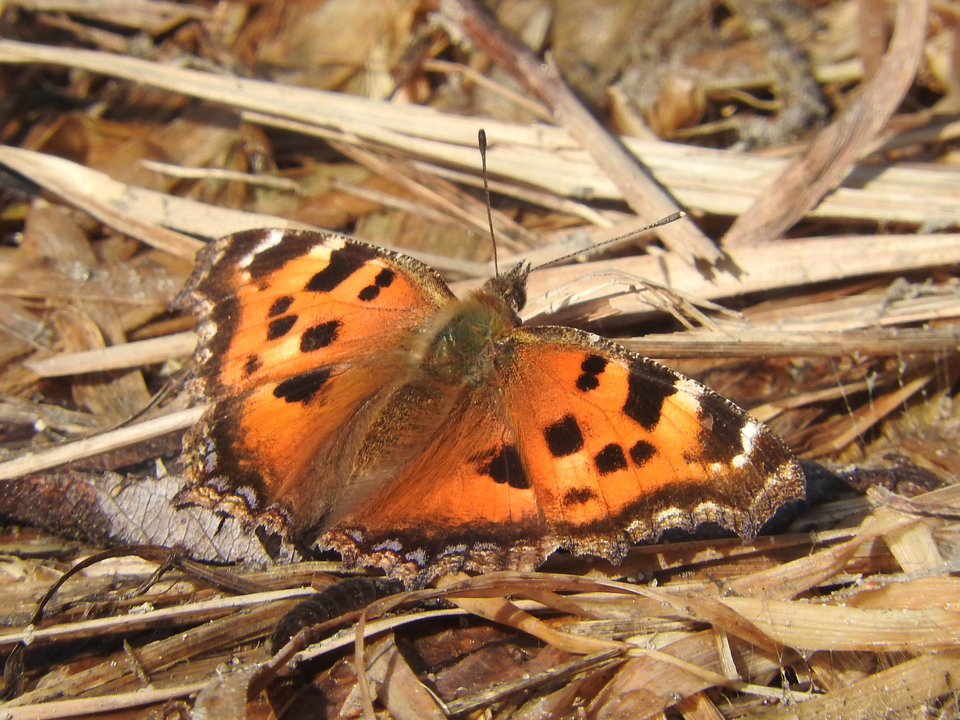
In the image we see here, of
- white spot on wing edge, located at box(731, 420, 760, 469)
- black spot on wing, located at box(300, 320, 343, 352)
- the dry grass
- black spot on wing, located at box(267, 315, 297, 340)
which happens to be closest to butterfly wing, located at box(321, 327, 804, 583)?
white spot on wing edge, located at box(731, 420, 760, 469)

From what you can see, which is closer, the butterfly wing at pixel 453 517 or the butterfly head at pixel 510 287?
the butterfly wing at pixel 453 517

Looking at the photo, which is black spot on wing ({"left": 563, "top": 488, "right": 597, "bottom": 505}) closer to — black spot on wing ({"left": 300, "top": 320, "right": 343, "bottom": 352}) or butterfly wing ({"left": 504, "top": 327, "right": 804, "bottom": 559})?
butterfly wing ({"left": 504, "top": 327, "right": 804, "bottom": 559})

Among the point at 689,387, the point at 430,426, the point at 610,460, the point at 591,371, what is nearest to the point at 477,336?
the point at 430,426

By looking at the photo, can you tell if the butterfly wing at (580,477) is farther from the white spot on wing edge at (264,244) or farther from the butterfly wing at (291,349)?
the white spot on wing edge at (264,244)

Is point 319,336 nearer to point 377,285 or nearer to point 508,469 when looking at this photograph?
point 377,285

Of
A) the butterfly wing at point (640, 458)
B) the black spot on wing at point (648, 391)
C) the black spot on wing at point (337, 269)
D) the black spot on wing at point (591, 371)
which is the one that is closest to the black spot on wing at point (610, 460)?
the butterfly wing at point (640, 458)

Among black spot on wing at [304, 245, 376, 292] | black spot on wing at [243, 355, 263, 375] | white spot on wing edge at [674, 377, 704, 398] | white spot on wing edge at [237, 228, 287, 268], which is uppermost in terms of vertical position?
white spot on wing edge at [237, 228, 287, 268]

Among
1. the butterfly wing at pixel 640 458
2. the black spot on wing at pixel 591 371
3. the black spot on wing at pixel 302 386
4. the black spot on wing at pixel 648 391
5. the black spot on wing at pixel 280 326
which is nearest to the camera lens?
the butterfly wing at pixel 640 458
